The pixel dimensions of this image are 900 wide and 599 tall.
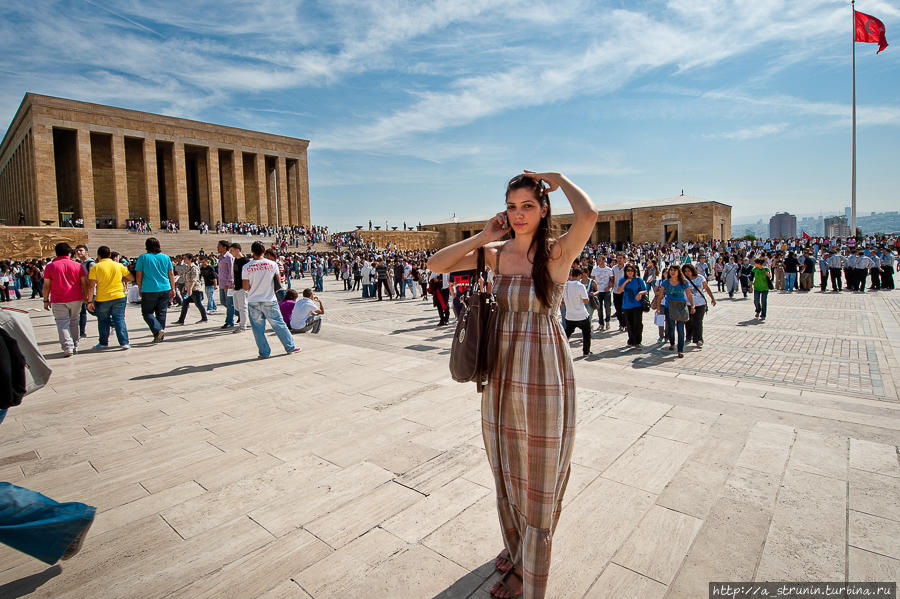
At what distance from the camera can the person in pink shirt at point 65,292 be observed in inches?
297

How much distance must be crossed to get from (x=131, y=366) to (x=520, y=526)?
6.99 m

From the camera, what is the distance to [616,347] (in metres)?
8.35

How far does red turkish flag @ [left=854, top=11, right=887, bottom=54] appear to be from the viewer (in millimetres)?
24359

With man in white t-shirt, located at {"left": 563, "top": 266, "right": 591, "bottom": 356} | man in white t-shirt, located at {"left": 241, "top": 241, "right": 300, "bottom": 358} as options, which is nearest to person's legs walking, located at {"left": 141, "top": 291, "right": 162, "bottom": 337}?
man in white t-shirt, located at {"left": 241, "top": 241, "right": 300, "bottom": 358}

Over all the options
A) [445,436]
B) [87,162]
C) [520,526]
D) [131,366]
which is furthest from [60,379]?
[87,162]

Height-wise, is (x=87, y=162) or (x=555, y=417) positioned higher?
(x=87, y=162)

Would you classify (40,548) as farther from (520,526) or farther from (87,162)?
(87,162)

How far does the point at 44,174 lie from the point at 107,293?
36079 mm

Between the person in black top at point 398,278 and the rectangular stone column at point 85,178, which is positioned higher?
the rectangular stone column at point 85,178

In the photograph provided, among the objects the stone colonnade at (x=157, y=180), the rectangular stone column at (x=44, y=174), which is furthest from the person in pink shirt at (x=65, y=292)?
the stone colonnade at (x=157, y=180)

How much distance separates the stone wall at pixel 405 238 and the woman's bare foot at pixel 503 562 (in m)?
46.6

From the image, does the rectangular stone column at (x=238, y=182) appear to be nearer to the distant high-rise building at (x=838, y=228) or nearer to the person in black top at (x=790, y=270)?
the person in black top at (x=790, y=270)

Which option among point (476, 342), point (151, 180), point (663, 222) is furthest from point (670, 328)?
point (663, 222)

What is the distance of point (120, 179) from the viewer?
3684cm
